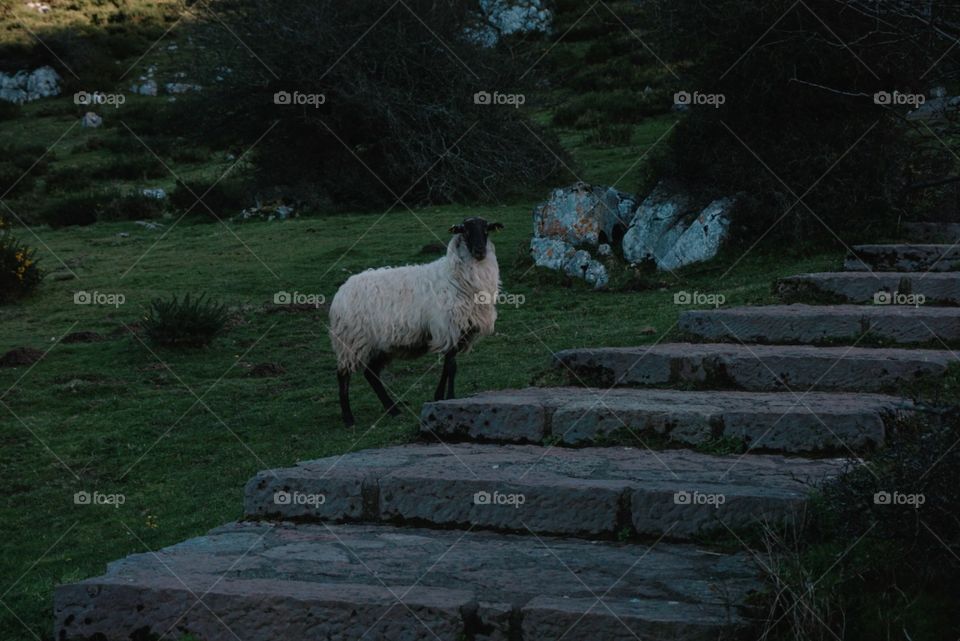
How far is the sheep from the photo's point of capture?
30.6ft

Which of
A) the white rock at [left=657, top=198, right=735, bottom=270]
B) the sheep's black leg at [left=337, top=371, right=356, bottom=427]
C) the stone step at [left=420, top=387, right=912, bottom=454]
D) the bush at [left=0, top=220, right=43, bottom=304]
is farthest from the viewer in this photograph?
the bush at [left=0, top=220, right=43, bottom=304]

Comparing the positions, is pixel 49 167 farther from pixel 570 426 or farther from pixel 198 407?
pixel 570 426

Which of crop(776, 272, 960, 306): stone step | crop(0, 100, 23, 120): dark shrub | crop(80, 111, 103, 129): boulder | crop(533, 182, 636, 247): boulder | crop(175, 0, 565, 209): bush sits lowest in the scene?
crop(776, 272, 960, 306): stone step

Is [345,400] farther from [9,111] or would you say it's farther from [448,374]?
[9,111]

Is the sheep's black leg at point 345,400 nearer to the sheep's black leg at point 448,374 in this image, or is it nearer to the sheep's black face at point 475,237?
the sheep's black leg at point 448,374

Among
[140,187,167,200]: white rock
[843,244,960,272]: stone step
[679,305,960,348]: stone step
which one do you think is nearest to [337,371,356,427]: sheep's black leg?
[679,305,960,348]: stone step

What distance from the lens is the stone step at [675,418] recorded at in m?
5.72

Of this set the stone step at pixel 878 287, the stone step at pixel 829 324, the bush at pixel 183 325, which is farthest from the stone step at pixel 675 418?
the bush at pixel 183 325

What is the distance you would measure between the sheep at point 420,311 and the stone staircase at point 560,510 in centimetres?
150

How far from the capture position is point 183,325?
12.3 metres

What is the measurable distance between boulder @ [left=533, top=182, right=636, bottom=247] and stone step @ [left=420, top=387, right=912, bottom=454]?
7.92 metres

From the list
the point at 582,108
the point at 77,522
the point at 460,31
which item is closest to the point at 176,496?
the point at 77,522

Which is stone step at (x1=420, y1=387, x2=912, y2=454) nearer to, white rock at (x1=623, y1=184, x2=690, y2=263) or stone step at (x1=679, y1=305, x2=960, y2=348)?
stone step at (x1=679, y1=305, x2=960, y2=348)

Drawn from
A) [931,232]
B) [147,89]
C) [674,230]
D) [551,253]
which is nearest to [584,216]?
[551,253]
